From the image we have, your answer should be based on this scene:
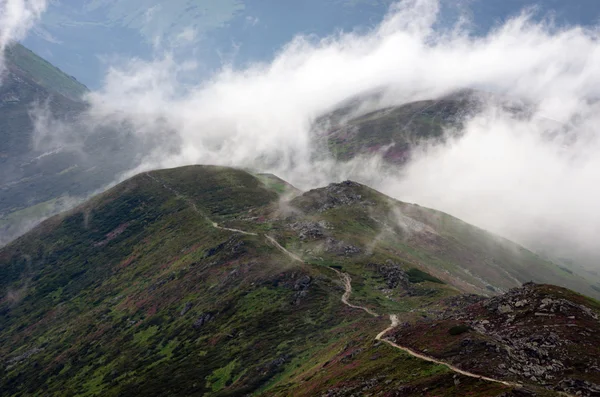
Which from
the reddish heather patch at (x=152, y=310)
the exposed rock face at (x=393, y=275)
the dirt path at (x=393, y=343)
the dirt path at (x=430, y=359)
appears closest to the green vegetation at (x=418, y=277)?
the exposed rock face at (x=393, y=275)

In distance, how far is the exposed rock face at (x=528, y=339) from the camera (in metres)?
70.1

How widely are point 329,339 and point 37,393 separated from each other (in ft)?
425

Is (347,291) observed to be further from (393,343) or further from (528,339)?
(528,339)

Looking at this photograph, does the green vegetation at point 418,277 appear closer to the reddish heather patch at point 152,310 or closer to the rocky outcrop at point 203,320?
the rocky outcrop at point 203,320

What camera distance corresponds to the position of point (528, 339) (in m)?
80.4

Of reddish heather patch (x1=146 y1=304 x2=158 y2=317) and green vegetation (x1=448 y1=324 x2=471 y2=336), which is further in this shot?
reddish heather patch (x1=146 y1=304 x2=158 y2=317)

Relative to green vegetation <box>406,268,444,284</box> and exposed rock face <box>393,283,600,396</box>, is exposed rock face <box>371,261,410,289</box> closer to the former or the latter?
green vegetation <box>406,268,444,284</box>

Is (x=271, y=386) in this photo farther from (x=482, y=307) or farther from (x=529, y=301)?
(x=529, y=301)

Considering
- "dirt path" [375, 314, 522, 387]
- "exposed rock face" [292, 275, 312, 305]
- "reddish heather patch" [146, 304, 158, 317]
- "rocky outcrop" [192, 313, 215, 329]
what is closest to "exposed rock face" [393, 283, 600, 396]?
"dirt path" [375, 314, 522, 387]

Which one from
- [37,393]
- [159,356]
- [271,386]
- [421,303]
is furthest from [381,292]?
[37,393]

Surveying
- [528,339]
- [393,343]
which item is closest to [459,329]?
[528,339]

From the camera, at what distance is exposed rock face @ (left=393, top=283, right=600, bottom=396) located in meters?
70.1

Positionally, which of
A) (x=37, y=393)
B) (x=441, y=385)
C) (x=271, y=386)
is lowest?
(x=37, y=393)

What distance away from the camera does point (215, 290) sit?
596ft
